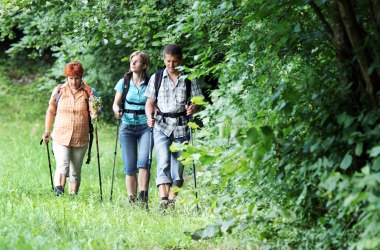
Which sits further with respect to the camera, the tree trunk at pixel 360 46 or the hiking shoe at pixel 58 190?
the hiking shoe at pixel 58 190

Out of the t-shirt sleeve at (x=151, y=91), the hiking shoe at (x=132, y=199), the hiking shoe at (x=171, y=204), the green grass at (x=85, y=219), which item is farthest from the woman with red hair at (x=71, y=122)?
the hiking shoe at (x=171, y=204)

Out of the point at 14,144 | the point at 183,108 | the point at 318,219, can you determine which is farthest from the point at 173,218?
the point at 14,144

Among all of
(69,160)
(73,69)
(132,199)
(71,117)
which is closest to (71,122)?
(71,117)

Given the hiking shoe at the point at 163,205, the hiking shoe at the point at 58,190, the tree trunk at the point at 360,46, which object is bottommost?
the hiking shoe at the point at 163,205

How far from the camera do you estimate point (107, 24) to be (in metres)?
11.2

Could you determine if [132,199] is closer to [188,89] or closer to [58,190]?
[58,190]

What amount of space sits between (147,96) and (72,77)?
1350 mm

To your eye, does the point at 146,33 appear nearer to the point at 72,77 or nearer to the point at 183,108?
the point at 72,77

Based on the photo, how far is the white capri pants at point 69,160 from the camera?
1006 cm

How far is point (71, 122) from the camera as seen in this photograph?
1005cm

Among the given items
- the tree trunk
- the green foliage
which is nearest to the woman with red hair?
the green foliage

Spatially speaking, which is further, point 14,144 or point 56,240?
point 14,144

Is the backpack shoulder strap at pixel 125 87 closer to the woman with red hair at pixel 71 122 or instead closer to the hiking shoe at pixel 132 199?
the woman with red hair at pixel 71 122

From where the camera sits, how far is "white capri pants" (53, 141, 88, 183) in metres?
10.1
